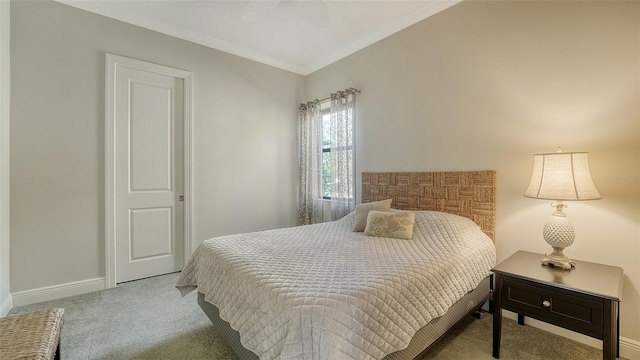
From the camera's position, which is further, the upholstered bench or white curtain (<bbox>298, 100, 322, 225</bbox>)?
white curtain (<bbox>298, 100, 322, 225</bbox>)

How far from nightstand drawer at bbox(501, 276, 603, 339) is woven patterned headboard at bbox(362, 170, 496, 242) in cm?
74

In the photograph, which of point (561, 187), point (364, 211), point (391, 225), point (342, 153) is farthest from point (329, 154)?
point (561, 187)

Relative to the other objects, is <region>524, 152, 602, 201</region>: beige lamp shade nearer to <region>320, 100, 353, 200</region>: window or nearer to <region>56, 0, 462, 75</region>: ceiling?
<region>56, 0, 462, 75</region>: ceiling

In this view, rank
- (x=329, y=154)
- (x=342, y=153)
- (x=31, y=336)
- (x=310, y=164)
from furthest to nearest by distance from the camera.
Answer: (x=310, y=164) < (x=329, y=154) < (x=342, y=153) < (x=31, y=336)

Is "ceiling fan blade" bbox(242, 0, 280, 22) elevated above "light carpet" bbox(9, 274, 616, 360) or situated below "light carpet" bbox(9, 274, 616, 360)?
above

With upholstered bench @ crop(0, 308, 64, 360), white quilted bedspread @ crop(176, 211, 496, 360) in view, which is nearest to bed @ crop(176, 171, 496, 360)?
white quilted bedspread @ crop(176, 211, 496, 360)

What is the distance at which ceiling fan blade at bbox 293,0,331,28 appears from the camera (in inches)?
78.6

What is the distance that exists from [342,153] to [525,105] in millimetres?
1974

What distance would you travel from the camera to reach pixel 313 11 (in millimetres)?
2102

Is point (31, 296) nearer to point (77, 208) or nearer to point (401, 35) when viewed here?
point (77, 208)

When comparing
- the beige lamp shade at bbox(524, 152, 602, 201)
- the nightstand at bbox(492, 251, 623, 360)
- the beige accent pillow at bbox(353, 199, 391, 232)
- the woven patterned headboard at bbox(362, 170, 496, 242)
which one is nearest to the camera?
the nightstand at bbox(492, 251, 623, 360)

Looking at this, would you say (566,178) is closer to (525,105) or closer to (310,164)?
(525,105)

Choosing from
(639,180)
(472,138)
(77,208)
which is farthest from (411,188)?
(77,208)

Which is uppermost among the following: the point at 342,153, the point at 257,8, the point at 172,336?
the point at 257,8
